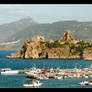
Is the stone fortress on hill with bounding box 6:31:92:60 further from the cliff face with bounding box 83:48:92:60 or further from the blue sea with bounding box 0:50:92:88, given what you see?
the blue sea with bounding box 0:50:92:88

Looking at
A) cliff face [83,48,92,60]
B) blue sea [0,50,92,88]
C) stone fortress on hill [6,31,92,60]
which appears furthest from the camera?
stone fortress on hill [6,31,92,60]

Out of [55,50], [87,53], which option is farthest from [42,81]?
[55,50]

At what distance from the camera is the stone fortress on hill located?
13538 centimetres

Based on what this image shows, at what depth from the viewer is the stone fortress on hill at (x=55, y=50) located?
135375 millimetres

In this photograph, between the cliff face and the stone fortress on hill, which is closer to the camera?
the cliff face

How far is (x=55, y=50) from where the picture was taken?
141750 millimetres

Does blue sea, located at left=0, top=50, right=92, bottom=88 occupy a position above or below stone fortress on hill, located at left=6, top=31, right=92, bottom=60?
below

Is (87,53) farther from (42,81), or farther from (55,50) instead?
(42,81)

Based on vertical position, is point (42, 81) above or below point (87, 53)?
below

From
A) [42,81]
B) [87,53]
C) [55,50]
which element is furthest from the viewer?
[55,50]

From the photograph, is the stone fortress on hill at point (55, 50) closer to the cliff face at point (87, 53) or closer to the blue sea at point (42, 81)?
the cliff face at point (87, 53)

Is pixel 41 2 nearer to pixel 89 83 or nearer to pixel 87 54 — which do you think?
pixel 89 83

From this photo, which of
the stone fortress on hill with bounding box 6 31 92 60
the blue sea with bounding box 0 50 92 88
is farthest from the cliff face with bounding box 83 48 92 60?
the blue sea with bounding box 0 50 92 88

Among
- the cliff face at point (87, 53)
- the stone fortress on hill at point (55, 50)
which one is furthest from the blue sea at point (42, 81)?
the cliff face at point (87, 53)
